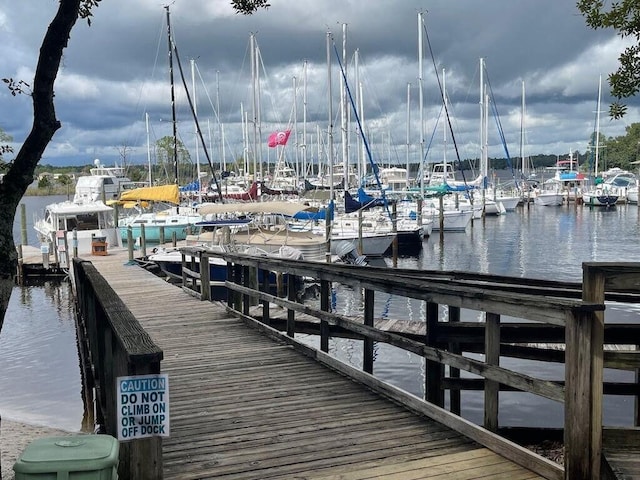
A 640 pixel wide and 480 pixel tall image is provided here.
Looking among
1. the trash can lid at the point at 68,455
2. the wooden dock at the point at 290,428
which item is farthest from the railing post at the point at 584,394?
the trash can lid at the point at 68,455

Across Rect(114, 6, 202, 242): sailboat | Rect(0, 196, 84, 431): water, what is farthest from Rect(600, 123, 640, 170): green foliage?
Rect(0, 196, 84, 431): water

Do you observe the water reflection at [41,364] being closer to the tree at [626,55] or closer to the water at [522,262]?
the water at [522,262]

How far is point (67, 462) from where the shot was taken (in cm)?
338

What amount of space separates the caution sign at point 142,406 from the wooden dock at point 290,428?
36.0 inches

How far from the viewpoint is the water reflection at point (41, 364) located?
13430 millimetres

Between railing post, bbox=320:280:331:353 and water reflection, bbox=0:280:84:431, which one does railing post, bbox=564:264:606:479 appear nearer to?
railing post, bbox=320:280:331:353

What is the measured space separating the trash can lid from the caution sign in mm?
125

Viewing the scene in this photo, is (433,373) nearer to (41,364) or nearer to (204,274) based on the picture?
(204,274)

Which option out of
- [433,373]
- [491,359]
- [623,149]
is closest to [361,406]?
[433,373]

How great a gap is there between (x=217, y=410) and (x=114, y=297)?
4.72ft

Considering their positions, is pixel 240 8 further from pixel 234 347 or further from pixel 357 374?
pixel 234 347

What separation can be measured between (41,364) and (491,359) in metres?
15.9

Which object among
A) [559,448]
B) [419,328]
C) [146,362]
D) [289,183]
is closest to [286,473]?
[146,362]

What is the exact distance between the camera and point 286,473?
4.53 meters
